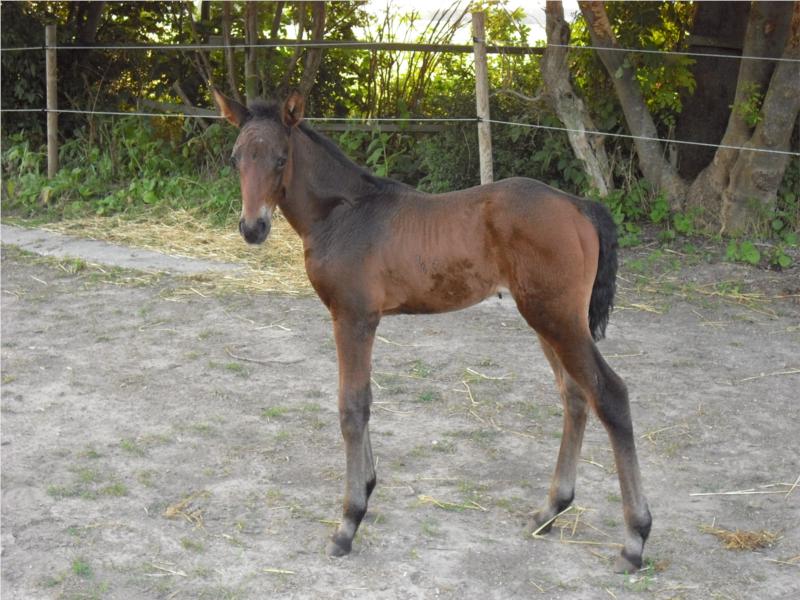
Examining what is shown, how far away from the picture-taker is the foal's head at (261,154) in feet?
12.4

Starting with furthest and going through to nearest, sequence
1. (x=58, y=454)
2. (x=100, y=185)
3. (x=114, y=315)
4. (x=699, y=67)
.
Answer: (x=100, y=185)
(x=699, y=67)
(x=114, y=315)
(x=58, y=454)

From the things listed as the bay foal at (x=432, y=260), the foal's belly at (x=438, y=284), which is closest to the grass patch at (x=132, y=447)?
the bay foal at (x=432, y=260)

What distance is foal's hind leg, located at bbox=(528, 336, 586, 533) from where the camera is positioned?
4008 mm

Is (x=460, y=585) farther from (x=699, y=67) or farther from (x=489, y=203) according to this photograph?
(x=699, y=67)

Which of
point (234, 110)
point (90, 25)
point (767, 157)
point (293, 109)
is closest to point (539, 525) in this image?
point (293, 109)

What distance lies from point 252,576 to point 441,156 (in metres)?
6.45

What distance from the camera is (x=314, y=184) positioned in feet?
13.4

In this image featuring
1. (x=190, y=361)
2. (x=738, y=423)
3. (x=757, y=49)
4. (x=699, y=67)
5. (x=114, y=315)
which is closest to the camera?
(x=738, y=423)

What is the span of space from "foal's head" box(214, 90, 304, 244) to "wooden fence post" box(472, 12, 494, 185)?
4630 mm

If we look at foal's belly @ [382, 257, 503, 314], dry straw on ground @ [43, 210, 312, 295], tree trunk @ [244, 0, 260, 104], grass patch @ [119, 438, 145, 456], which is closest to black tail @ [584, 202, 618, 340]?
foal's belly @ [382, 257, 503, 314]

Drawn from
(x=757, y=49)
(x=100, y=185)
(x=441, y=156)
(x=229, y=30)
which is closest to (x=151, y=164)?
(x=100, y=185)

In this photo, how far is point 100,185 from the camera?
1082 centimetres

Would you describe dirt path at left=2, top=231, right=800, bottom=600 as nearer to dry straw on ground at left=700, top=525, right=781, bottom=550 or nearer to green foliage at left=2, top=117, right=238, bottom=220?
dry straw on ground at left=700, top=525, right=781, bottom=550

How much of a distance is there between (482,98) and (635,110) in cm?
155
